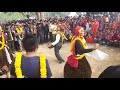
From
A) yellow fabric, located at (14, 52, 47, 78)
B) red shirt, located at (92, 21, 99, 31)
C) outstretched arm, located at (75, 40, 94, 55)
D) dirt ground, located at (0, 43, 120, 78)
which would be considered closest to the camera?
yellow fabric, located at (14, 52, 47, 78)

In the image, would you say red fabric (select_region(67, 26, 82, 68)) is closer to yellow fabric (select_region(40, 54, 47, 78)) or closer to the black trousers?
the black trousers

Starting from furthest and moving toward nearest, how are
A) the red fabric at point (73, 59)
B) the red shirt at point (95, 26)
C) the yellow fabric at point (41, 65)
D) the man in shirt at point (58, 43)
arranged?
1. the red shirt at point (95, 26)
2. the man in shirt at point (58, 43)
3. the red fabric at point (73, 59)
4. the yellow fabric at point (41, 65)

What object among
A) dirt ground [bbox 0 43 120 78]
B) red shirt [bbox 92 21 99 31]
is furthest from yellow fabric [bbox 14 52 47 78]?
red shirt [bbox 92 21 99 31]

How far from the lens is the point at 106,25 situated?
653 cm

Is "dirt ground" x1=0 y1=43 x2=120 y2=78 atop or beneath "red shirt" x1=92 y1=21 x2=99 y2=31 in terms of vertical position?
beneath

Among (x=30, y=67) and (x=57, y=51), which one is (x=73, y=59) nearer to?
(x=57, y=51)

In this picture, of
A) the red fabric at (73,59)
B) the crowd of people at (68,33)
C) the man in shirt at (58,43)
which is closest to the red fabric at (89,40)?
the crowd of people at (68,33)

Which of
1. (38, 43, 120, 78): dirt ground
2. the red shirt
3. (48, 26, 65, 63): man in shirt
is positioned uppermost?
the red shirt

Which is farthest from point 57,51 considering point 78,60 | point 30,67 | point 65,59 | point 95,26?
point 30,67

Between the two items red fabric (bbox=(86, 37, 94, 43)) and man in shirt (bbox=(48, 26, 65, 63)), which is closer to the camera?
red fabric (bbox=(86, 37, 94, 43))

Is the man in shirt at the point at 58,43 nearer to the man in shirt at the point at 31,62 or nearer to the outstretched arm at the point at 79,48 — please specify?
the outstretched arm at the point at 79,48
